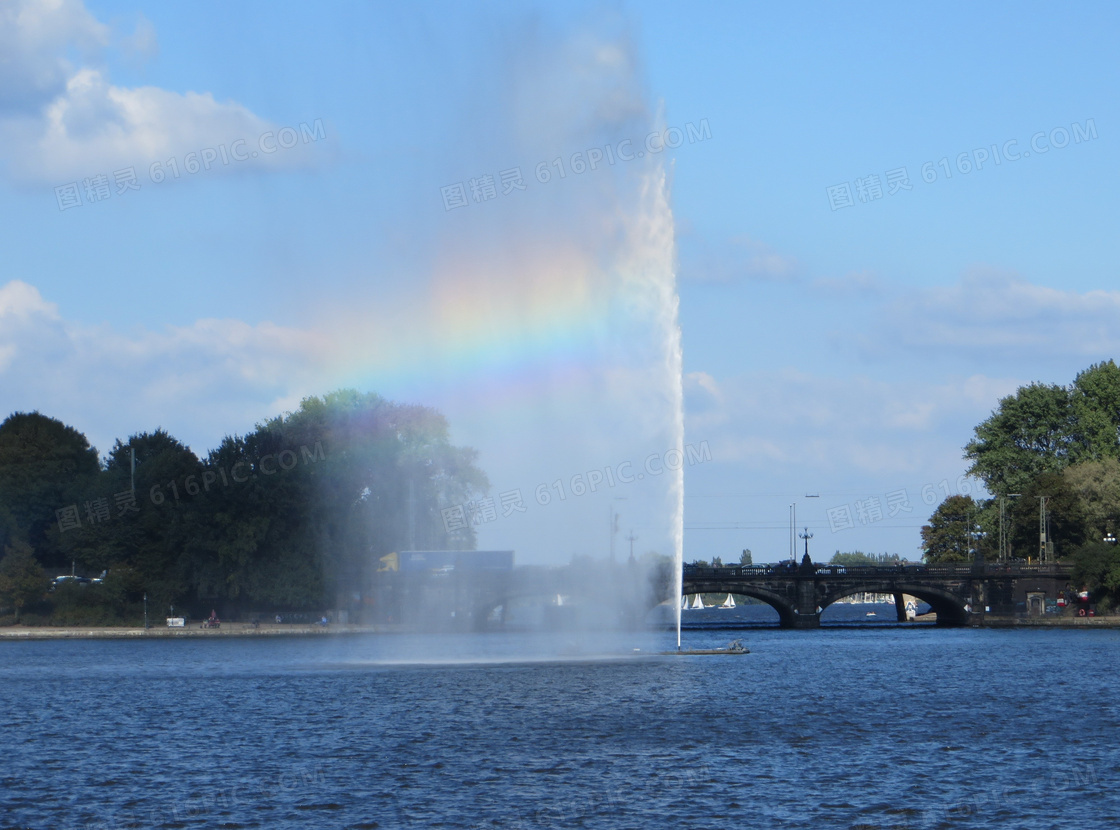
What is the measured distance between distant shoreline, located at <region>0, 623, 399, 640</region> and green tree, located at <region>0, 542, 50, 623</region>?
289 centimetres

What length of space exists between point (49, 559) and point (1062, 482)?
99.5 metres

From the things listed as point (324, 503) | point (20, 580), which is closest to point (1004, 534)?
point (324, 503)

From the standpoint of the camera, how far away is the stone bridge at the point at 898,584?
122 metres

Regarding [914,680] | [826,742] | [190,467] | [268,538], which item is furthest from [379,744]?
[190,467]

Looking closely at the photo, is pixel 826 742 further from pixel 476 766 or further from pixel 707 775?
pixel 476 766

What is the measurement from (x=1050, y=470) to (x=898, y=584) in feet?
86.8

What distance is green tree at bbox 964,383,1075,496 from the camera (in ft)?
462

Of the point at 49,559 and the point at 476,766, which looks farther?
the point at 49,559

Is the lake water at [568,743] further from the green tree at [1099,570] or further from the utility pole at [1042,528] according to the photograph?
the utility pole at [1042,528]

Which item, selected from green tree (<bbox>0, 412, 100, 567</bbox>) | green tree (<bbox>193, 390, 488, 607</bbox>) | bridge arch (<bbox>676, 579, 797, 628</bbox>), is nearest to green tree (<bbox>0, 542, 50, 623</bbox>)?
green tree (<bbox>0, 412, 100, 567</bbox>)

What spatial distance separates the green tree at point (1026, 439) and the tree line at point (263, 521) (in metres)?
59.0


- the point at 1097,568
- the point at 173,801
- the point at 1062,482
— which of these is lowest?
the point at 173,801

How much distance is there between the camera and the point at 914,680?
66.2m

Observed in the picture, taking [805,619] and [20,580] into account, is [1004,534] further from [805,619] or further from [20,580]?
[20,580]
